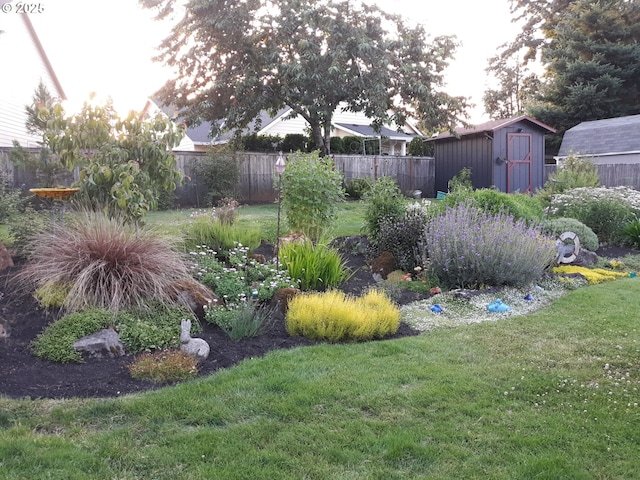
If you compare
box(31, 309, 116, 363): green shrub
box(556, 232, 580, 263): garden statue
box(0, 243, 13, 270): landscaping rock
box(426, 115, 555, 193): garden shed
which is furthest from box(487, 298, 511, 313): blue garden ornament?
box(426, 115, 555, 193): garden shed

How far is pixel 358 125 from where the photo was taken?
32281 mm

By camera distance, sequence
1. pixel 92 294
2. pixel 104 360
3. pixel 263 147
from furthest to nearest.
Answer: pixel 263 147 → pixel 92 294 → pixel 104 360

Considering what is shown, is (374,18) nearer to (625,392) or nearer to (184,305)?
(184,305)

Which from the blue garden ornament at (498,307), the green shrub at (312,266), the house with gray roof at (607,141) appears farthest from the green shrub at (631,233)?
the house with gray roof at (607,141)

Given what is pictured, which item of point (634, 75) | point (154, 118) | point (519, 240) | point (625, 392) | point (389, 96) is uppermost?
point (634, 75)

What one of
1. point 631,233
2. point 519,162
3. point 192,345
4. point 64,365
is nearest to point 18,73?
point 64,365

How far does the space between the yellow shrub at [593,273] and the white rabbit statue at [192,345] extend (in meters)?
5.59

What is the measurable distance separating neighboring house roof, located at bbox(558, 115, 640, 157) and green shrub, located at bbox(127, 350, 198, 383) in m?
20.0

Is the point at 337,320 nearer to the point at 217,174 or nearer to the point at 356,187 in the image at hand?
the point at 217,174

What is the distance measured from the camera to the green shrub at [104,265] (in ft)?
16.5

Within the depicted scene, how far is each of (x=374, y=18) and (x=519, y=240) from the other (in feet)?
44.2

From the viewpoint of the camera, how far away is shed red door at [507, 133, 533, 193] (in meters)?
20.1

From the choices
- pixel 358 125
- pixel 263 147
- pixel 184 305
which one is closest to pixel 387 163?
pixel 263 147

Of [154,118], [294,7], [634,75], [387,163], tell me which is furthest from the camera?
[634,75]
